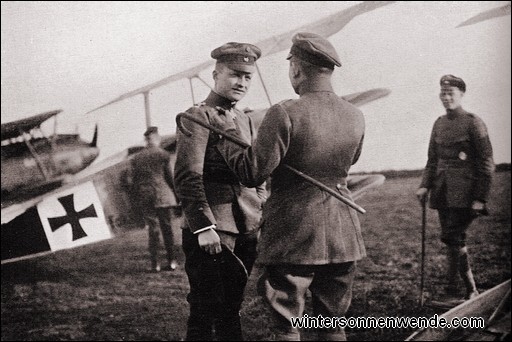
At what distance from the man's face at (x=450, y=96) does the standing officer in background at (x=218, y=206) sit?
1113 mm

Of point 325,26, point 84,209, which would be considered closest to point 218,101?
point 325,26

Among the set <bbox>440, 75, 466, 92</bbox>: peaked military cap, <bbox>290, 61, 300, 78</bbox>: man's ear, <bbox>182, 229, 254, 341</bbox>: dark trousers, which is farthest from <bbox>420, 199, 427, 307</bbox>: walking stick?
<bbox>290, 61, 300, 78</bbox>: man's ear

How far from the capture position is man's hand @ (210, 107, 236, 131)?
5.62ft

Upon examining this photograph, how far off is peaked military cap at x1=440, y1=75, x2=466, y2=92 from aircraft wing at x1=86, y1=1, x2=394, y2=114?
0.48 metres

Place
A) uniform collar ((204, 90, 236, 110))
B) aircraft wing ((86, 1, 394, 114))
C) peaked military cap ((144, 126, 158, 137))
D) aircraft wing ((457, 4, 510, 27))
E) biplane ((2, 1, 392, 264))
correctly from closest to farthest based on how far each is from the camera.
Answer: uniform collar ((204, 90, 236, 110)) → aircraft wing ((86, 1, 394, 114)) → peaked military cap ((144, 126, 158, 137)) → biplane ((2, 1, 392, 264)) → aircraft wing ((457, 4, 510, 27))

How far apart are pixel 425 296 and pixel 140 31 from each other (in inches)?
75.3

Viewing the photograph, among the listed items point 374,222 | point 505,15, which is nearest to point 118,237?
point 374,222

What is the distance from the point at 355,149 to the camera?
1771mm

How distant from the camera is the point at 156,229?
94.4 inches

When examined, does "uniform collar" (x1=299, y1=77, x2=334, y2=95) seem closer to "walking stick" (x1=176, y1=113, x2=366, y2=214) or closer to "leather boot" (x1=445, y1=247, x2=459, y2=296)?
"walking stick" (x1=176, y1=113, x2=366, y2=214)

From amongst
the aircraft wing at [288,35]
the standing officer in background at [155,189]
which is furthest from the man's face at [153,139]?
the aircraft wing at [288,35]

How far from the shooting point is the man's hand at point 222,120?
171cm

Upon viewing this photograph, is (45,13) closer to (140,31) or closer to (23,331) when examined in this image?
(140,31)

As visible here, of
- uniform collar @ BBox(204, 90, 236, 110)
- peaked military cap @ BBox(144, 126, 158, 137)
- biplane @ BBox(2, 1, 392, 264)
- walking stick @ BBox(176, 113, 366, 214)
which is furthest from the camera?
biplane @ BBox(2, 1, 392, 264)
